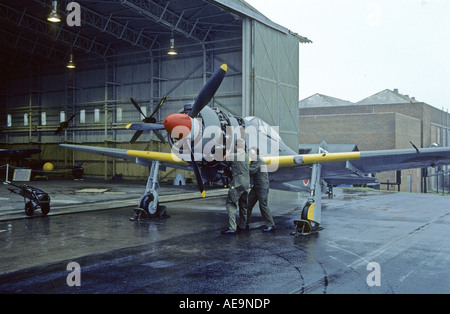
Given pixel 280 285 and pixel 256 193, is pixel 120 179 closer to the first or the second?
pixel 256 193

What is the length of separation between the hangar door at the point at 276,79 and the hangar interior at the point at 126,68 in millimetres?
62

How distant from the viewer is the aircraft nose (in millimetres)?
7730

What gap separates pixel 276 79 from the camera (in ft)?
77.9

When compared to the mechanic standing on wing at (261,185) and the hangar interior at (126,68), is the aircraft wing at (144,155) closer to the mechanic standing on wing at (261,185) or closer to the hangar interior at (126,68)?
the mechanic standing on wing at (261,185)

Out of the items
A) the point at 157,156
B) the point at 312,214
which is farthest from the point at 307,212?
the point at 157,156

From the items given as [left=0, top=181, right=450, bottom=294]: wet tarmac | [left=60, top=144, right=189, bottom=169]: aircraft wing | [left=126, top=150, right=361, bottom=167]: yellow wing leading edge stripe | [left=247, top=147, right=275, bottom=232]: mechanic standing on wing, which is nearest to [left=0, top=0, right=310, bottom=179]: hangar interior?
[left=60, top=144, right=189, bottom=169]: aircraft wing

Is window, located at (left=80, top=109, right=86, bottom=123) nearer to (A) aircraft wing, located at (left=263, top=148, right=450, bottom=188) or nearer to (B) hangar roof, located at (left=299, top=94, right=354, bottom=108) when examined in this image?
(A) aircraft wing, located at (left=263, top=148, right=450, bottom=188)

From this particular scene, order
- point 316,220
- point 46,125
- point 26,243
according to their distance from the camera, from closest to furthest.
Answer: point 26,243 < point 316,220 < point 46,125

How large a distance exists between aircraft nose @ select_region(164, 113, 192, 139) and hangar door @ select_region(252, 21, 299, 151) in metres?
13.9

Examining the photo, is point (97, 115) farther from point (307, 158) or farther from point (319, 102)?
point (319, 102)

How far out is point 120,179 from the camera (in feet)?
94.8

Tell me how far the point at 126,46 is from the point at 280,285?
97.2 ft

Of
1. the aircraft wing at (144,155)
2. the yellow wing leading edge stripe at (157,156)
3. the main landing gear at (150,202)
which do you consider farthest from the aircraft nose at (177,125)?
the main landing gear at (150,202)
